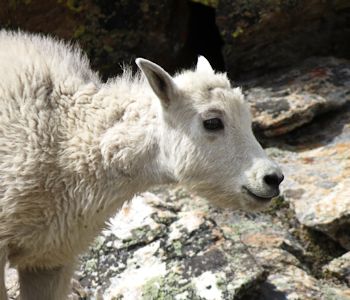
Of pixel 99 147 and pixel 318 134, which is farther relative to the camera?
pixel 318 134

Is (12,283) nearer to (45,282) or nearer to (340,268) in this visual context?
(45,282)

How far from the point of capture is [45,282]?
6.73 m

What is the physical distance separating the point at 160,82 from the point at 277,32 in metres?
3.20

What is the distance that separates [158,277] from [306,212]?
1.56 metres

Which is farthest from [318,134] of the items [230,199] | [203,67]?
[230,199]

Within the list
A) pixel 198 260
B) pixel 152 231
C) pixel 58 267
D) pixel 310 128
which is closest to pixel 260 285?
pixel 198 260

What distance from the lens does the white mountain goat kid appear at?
6.11m

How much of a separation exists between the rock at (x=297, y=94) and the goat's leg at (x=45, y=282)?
2.83 meters

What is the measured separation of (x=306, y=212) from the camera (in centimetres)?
788

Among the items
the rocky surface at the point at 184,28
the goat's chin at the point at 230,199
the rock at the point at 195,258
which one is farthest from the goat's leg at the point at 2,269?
the rocky surface at the point at 184,28

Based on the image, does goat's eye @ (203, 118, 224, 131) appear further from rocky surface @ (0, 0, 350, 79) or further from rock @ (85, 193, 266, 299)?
rocky surface @ (0, 0, 350, 79)

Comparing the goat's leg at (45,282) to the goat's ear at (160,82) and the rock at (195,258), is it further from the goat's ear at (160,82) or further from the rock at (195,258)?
the goat's ear at (160,82)

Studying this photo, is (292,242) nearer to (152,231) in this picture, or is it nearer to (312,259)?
(312,259)

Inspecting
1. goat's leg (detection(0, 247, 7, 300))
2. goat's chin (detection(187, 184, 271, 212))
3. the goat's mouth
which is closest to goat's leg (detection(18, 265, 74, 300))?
goat's leg (detection(0, 247, 7, 300))
